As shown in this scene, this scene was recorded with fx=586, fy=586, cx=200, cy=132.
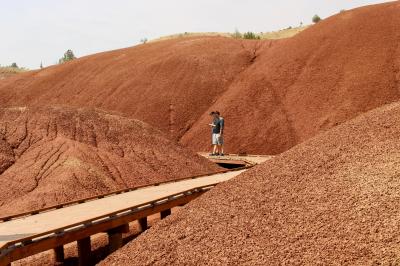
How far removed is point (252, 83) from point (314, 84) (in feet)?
14.1

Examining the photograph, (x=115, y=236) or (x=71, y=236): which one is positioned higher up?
(x=71, y=236)

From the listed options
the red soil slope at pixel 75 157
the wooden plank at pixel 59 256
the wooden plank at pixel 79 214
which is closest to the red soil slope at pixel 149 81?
the red soil slope at pixel 75 157

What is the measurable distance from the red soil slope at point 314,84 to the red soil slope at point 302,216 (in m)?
18.4

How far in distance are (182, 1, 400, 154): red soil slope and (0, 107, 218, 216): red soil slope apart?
9687 millimetres

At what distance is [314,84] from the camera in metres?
33.2

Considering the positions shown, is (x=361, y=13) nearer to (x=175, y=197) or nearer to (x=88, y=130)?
(x=88, y=130)

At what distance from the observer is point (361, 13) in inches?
1506

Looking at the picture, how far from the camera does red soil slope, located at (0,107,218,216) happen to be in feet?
53.8

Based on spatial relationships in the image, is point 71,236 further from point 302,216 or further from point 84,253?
point 302,216

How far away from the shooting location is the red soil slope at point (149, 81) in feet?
123

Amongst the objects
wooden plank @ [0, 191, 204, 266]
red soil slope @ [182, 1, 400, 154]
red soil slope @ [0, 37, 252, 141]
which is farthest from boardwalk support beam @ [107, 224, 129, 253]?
red soil slope @ [0, 37, 252, 141]

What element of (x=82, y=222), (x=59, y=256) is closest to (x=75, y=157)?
(x=59, y=256)

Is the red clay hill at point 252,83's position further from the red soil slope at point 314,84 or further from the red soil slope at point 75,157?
the red soil slope at point 75,157

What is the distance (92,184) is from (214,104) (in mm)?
20080
